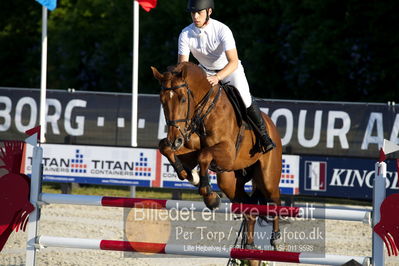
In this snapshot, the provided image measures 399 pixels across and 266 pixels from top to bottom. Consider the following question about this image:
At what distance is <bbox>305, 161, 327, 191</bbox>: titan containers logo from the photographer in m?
13.6

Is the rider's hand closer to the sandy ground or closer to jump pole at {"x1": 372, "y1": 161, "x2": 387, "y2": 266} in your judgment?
jump pole at {"x1": 372, "y1": 161, "x2": 387, "y2": 266}

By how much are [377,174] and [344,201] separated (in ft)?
29.1

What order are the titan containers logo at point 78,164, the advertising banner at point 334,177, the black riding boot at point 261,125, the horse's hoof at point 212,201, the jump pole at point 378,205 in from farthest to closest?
the titan containers logo at point 78,164, the advertising banner at point 334,177, the black riding boot at point 261,125, the horse's hoof at point 212,201, the jump pole at point 378,205

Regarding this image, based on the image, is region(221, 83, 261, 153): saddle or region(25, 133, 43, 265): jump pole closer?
region(25, 133, 43, 265): jump pole

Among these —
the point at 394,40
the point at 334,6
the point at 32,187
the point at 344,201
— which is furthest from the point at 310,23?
the point at 32,187

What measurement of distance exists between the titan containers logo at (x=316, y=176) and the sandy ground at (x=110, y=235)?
0.65 meters

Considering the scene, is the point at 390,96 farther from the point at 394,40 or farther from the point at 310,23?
the point at 310,23

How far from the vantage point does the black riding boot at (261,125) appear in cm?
789

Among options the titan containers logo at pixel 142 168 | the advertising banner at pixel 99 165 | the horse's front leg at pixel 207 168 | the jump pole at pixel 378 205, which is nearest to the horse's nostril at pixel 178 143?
the horse's front leg at pixel 207 168

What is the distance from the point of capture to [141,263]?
370 inches

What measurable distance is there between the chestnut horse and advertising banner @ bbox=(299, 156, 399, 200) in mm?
5500

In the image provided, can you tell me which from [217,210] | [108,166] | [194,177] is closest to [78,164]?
[108,166]

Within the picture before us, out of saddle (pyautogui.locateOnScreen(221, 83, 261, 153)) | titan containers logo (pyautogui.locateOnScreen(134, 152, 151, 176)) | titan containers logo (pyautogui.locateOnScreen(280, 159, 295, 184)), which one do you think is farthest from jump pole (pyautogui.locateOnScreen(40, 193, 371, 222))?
titan containers logo (pyautogui.locateOnScreen(134, 152, 151, 176))

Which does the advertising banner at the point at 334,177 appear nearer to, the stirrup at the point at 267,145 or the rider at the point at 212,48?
the stirrup at the point at 267,145
